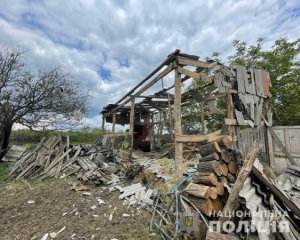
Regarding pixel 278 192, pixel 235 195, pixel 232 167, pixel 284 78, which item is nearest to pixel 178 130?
pixel 232 167

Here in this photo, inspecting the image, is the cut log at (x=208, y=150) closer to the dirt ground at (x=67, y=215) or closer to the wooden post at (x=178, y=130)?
the wooden post at (x=178, y=130)

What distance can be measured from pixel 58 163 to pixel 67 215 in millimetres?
4264

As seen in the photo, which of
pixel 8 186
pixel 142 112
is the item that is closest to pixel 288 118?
pixel 142 112

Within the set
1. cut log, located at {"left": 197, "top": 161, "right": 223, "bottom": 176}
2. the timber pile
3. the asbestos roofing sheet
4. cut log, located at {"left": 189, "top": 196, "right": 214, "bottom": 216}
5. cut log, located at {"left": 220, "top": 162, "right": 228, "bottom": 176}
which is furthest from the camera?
the timber pile

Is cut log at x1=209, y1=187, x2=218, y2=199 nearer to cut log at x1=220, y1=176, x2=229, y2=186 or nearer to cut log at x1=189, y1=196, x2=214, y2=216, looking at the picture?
cut log at x1=189, y1=196, x2=214, y2=216

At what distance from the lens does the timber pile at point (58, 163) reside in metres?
7.25

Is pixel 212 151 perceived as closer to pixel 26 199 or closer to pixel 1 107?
pixel 26 199

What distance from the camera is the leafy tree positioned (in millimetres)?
11396

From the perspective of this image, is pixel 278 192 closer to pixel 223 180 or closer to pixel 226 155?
pixel 223 180

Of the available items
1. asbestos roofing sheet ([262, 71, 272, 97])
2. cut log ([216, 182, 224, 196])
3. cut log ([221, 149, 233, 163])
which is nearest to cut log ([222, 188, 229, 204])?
cut log ([216, 182, 224, 196])

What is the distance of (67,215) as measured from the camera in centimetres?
469

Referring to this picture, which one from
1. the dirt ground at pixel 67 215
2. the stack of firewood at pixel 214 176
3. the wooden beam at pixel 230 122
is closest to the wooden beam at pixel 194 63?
the wooden beam at pixel 230 122

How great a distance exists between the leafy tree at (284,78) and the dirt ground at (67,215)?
10240mm

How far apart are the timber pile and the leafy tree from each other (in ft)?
32.9
